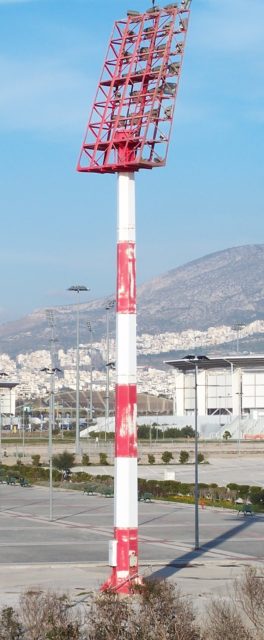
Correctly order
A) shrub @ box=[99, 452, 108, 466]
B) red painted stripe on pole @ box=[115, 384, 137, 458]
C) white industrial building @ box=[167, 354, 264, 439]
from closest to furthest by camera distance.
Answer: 1. red painted stripe on pole @ box=[115, 384, 137, 458]
2. shrub @ box=[99, 452, 108, 466]
3. white industrial building @ box=[167, 354, 264, 439]

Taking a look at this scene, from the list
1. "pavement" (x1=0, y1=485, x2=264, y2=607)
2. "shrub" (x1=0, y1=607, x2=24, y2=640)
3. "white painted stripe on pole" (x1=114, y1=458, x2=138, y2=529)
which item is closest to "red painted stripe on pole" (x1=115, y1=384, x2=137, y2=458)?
"white painted stripe on pole" (x1=114, y1=458, x2=138, y2=529)

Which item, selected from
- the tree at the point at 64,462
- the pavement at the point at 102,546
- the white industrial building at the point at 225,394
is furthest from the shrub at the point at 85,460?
the white industrial building at the point at 225,394

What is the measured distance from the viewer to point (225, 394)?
18075 centimetres

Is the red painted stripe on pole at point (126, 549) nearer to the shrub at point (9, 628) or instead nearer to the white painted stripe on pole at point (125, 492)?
the white painted stripe on pole at point (125, 492)

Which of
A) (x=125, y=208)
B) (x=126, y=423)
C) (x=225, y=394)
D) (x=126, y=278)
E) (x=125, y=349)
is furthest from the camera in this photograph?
(x=225, y=394)

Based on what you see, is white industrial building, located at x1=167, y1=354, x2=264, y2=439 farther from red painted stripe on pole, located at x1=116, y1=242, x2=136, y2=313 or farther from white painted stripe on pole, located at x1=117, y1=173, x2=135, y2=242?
red painted stripe on pole, located at x1=116, y1=242, x2=136, y2=313

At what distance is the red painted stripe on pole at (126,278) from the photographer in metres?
31.8

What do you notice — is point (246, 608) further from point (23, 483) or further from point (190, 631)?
point (23, 483)

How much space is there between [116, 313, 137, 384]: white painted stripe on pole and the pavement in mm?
6668

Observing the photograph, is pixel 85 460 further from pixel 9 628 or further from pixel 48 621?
pixel 48 621

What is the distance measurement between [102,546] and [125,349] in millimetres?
19153

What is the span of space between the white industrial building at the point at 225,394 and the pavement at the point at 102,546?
307 ft

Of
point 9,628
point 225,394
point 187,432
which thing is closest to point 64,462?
point 187,432

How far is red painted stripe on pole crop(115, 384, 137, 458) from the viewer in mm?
31188
